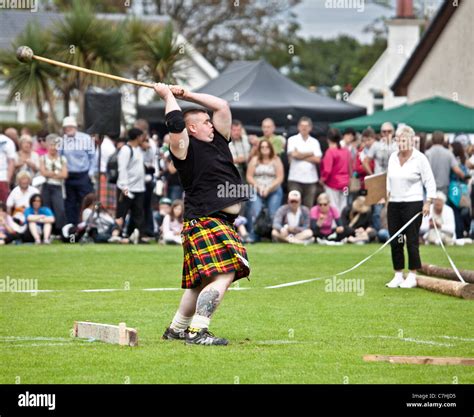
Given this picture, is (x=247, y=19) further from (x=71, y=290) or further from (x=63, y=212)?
(x=71, y=290)

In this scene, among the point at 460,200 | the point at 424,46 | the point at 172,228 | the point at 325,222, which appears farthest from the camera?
the point at 424,46

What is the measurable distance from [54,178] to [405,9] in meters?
30.7

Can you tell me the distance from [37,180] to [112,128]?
65.0 inches

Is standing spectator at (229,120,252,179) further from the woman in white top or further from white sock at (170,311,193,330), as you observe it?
white sock at (170,311,193,330)

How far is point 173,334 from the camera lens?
31.4 feet

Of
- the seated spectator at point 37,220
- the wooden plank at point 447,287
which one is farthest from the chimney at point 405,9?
the wooden plank at point 447,287

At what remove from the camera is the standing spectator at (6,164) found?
68.6 ft

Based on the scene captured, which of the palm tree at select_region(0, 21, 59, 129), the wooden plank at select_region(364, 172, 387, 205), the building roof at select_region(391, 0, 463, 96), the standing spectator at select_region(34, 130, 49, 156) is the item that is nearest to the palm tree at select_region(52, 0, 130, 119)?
the palm tree at select_region(0, 21, 59, 129)

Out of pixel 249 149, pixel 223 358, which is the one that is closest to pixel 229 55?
pixel 249 149

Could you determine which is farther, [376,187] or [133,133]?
[133,133]

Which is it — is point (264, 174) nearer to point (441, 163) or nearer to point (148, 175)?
point (148, 175)

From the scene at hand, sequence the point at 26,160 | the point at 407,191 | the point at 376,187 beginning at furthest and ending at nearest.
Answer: the point at 26,160
the point at 376,187
the point at 407,191

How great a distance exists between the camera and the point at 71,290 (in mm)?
13508

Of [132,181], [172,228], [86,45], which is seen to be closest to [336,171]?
[172,228]
